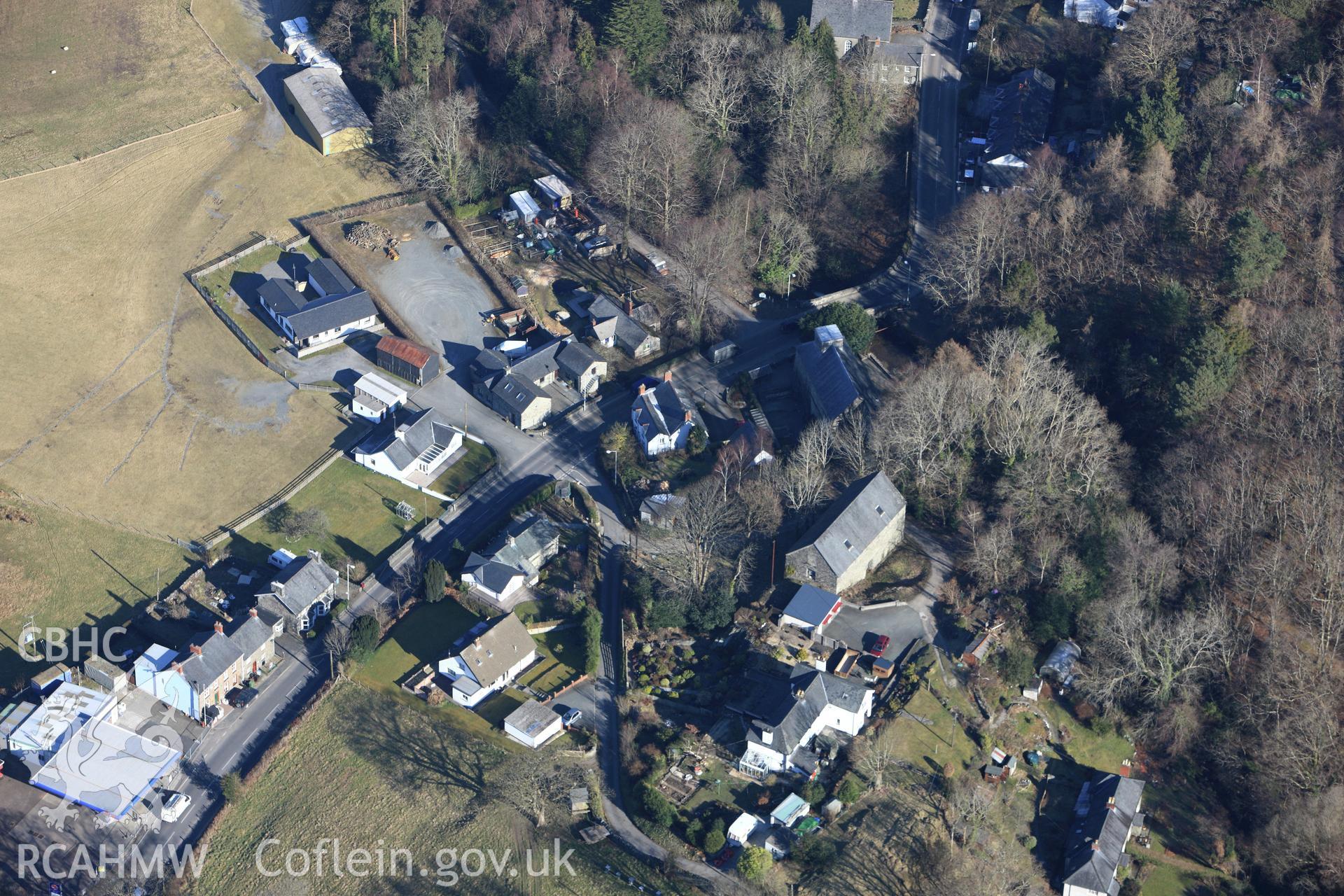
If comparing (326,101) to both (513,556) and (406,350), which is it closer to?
(406,350)

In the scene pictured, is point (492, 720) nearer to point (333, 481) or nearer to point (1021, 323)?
point (333, 481)

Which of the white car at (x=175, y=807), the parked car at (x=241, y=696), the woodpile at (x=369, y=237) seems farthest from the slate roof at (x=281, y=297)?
the white car at (x=175, y=807)

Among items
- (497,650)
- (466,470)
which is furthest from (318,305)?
(497,650)

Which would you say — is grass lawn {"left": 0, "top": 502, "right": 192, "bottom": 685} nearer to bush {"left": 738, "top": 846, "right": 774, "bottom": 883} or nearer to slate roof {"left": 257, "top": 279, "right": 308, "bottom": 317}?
slate roof {"left": 257, "top": 279, "right": 308, "bottom": 317}

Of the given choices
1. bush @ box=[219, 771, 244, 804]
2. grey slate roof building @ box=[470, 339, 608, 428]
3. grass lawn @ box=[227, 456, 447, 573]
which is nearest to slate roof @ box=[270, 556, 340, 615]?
grass lawn @ box=[227, 456, 447, 573]

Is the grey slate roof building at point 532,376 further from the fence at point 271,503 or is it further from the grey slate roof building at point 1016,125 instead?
the grey slate roof building at point 1016,125
